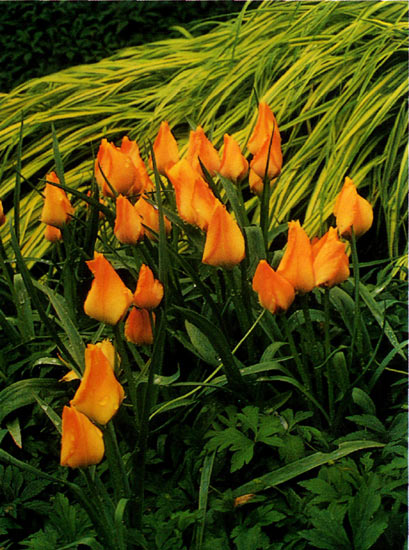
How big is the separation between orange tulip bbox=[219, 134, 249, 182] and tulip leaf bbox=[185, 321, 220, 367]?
268 mm

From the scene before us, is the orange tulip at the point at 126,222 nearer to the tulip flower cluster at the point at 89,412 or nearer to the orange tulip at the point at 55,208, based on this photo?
the orange tulip at the point at 55,208

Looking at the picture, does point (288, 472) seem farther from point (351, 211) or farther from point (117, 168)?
point (117, 168)

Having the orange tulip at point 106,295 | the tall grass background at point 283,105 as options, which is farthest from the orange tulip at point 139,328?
the tall grass background at point 283,105

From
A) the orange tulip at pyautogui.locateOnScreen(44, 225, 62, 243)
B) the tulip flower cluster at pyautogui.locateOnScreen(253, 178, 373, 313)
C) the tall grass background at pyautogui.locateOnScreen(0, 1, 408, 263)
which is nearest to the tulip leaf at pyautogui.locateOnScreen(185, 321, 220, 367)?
the tulip flower cluster at pyautogui.locateOnScreen(253, 178, 373, 313)

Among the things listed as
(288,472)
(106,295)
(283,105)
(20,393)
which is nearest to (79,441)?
(106,295)

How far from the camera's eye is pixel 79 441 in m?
0.78

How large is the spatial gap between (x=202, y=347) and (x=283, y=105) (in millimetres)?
999

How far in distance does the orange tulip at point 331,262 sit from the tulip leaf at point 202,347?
0.25 meters

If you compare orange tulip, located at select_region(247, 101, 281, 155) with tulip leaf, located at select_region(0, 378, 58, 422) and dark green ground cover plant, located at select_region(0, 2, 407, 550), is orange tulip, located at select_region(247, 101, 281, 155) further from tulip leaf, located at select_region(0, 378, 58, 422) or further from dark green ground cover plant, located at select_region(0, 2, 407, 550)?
tulip leaf, located at select_region(0, 378, 58, 422)

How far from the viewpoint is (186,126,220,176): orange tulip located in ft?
4.08

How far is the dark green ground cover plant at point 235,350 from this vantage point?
2.98 feet

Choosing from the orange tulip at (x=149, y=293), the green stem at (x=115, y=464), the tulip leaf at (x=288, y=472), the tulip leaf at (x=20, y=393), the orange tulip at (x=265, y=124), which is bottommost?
the tulip leaf at (x=288, y=472)

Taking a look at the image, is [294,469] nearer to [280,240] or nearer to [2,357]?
[2,357]

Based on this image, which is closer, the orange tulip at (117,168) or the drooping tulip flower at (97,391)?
the drooping tulip flower at (97,391)
